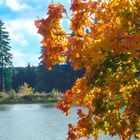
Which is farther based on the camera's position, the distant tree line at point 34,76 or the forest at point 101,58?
the distant tree line at point 34,76

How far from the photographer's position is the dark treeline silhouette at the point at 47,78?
280 feet

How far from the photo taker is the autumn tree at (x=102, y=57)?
25.9ft

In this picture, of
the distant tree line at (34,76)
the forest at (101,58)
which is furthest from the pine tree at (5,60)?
the forest at (101,58)

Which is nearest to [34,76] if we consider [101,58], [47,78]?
[47,78]

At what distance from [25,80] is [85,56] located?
276 feet

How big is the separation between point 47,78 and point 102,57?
78904 mm

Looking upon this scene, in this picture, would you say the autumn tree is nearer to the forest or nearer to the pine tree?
the forest

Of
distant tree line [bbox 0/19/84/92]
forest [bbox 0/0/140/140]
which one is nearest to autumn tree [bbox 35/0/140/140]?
forest [bbox 0/0/140/140]

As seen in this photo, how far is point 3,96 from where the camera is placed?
69.2 m

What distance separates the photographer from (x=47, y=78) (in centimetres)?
Answer: 8669

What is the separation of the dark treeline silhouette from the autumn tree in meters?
72.5

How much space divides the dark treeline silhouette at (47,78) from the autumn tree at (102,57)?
7245cm

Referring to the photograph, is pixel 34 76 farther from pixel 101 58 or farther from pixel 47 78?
pixel 101 58

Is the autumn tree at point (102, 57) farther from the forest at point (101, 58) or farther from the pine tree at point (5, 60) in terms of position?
the pine tree at point (5, 60)
